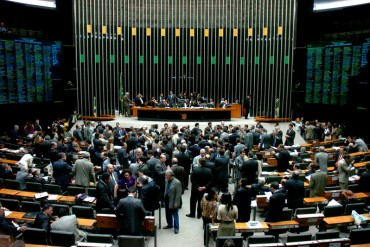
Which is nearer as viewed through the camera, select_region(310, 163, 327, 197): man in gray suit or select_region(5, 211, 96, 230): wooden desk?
select_region(5, 211, 96, 230): wooden desk

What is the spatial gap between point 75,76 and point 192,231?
Answer: 14989 millimetres

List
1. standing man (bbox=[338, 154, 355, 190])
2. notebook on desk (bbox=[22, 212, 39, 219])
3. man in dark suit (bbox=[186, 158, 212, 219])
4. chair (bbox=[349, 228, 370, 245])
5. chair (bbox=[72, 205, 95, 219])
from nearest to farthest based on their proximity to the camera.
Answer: chair (bbox=[349, 228, 370, 245]) < notebook on desk (bbox=[22, 212, 39, 219]) < chair (bbox=[72, 205, 95, 219]) < man in dark suit (bbox=[186, 158, 212, 219]) < standing man (bbox=[338, 154, 355, 190])

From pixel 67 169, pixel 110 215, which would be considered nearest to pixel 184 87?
pixel 67 169

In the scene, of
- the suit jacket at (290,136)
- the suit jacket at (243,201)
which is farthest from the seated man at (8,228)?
the suit jacket at (290,136)

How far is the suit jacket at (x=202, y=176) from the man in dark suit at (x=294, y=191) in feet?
5.26

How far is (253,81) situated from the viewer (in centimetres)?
2245

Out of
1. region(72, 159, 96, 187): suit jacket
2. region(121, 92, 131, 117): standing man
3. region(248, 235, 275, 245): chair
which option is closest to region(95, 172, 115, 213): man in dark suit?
region(72, 159, 96, 187): suit jacket

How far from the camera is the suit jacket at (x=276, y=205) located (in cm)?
695

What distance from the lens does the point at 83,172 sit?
858cm

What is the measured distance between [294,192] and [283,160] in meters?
2.92

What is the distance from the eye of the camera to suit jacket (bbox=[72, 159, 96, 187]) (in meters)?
8.55

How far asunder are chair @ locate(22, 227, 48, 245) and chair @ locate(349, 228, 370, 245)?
16.4ft

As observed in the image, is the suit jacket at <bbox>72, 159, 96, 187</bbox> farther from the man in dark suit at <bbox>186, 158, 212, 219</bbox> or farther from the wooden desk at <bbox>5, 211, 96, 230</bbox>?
the man in dark suit at <bbox>186, 158, 212, 219</bbox>

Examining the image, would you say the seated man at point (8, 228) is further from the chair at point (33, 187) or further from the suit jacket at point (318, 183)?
the suit jacket at point (318, 183)
